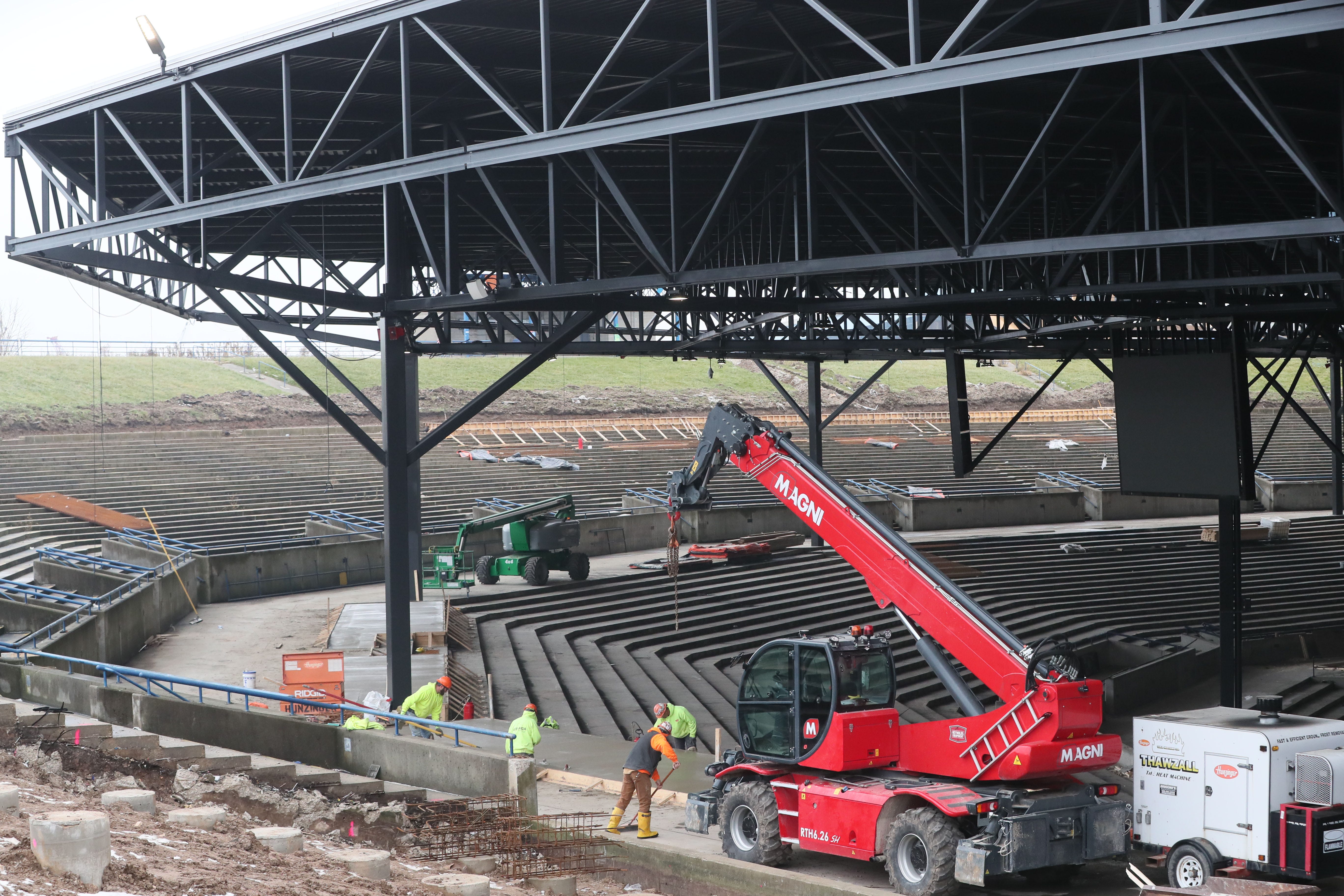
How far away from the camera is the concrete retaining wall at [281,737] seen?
1302cm

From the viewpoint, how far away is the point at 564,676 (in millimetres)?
22594

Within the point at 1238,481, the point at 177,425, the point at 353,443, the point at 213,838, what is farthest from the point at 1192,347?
the point at 177,425

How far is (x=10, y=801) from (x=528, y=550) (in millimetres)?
23113

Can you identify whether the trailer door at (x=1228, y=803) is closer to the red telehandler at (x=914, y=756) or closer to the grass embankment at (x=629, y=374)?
the red telehandler at (x=914, y=756)

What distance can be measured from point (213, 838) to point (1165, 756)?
297 inches

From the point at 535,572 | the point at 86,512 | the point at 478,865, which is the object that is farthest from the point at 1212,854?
the point at 86,512

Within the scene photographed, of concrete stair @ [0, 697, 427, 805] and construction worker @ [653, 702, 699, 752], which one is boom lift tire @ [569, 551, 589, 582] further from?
concrete stair @ [0, 697, 427, 805]

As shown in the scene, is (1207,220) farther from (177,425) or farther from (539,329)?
(177,425)

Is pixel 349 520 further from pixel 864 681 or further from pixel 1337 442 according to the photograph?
pixel 864 681

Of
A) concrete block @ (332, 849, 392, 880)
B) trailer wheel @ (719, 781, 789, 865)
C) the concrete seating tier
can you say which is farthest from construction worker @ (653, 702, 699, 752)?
concrete block @ (332, 849, 392, 880)

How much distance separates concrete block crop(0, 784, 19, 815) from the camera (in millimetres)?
8164

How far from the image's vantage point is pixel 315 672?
62.2 ft

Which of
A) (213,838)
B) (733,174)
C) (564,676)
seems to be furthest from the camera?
(564,676)

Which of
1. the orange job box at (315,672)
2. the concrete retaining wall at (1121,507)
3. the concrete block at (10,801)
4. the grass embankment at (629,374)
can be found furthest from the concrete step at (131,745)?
the grass embankment at (629,374)
